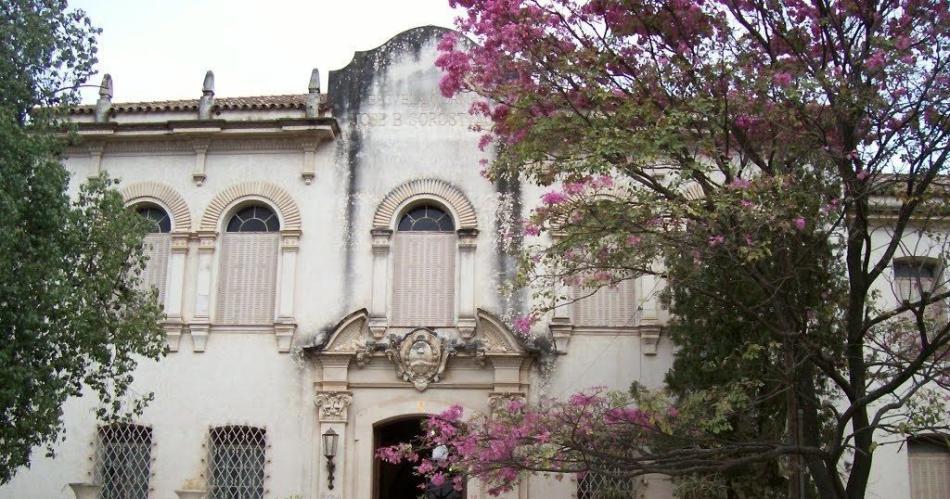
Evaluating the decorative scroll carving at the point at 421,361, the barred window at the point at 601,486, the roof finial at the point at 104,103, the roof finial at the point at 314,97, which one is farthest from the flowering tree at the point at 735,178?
the roof finial at the point at 104,103

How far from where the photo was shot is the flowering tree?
1157cm

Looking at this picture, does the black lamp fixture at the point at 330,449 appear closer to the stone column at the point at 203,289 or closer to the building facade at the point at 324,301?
the building facade at the point at 324,301

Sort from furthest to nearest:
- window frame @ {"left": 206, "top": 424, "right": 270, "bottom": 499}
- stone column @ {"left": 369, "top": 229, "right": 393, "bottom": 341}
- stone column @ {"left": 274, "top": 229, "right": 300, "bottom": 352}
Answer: stone column @ {"left": 274, "top": 229, "right": 300, "bottom": 352}
stone column @ {"left": 369, "top": 229, "right": 393, "bottom": 341}
window frame @ {"left": 206, "top": 424, "right": 270, "bottom": 499}

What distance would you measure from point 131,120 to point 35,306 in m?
6.75

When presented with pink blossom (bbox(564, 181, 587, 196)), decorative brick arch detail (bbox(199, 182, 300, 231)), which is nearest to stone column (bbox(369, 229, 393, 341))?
decorative brick arch detail (bbox(199, 182, 300, 231))

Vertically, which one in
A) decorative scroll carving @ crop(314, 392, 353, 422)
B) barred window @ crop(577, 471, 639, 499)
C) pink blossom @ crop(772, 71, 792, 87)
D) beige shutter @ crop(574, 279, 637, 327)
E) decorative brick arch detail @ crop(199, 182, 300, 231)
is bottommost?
barred window @ crop(577, 471, 639, 499)

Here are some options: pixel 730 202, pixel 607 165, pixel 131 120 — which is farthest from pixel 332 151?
pixel 730 202

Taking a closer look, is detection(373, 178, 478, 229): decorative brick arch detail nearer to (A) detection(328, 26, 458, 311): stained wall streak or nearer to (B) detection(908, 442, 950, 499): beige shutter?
(A) detection(328, 26, 458, 311): stained wall streak

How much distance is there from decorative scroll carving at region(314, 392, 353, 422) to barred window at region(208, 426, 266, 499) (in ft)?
3.53

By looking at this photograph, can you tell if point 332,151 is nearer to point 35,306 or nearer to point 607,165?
point 35,306

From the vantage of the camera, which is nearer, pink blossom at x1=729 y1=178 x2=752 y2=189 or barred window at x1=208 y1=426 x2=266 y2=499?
pink blossom at x1=729 y1=178 x2=752 y2=189

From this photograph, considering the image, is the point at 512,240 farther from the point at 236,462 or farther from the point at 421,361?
A: the point at 236,462

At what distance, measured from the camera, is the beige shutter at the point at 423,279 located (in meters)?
18.0

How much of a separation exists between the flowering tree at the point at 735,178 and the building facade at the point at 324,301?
4.26 m
